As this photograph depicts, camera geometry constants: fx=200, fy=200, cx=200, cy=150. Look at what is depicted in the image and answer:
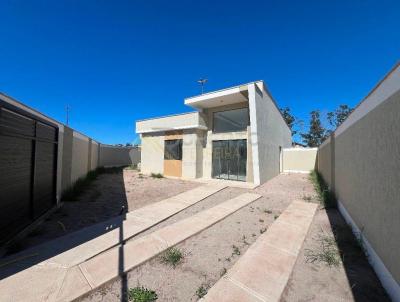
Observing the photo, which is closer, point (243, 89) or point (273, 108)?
point (243, 89)

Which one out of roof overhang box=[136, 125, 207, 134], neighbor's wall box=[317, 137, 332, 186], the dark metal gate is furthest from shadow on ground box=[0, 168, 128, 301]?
neighbor's wall box=[317, 137, 332, 186]

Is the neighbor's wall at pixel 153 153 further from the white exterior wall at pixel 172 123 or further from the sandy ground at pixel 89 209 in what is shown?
the sandy ground at pixel 89 209

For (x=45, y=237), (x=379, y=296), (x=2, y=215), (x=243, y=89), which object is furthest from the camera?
(x=243, y=89)

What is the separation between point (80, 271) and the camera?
3098mm

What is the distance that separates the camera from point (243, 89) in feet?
37.2

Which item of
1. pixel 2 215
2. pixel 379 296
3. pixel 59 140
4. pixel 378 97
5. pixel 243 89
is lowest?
→ pixel 379 296

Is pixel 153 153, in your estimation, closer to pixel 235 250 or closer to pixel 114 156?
pixel 114 156

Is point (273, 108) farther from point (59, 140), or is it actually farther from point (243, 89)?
point (59, 140)

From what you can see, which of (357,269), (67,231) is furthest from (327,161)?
(67,231)

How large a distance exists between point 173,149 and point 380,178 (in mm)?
12357

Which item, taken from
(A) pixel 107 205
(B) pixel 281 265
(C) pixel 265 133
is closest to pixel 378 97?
(B) pixel 281 265

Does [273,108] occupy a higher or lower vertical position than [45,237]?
higher

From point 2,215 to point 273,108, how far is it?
1609 cm

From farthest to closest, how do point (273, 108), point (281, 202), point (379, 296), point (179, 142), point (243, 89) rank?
point (273, 108) < point (179, 142) < point (243, 89) < point (281, 202) < point (379, 296)
